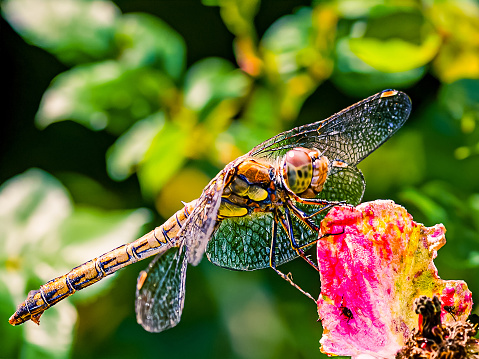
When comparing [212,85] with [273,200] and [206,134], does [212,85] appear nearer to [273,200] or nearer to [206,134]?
[206,134]

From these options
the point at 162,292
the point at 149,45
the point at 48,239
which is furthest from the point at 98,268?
the point at 149,45

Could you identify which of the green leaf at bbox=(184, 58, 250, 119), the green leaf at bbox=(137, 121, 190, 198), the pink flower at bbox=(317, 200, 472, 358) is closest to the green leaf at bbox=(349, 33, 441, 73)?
the green leaf at bbox=(184, 58, 250, 119)

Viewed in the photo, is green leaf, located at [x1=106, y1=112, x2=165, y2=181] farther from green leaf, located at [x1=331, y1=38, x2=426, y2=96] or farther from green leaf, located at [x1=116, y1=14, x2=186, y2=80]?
green leaf, located at [x1=331, y1=38, x2=426, y2=96]

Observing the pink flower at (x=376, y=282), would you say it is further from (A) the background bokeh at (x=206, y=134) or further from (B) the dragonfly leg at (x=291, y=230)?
(A) the background bokeh at (x=206, y=134)

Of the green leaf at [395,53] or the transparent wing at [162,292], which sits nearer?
the transparent wing at [162,292]

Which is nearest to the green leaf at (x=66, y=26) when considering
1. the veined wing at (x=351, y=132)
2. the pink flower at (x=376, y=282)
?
the veined wing at (x=351, y=132)
